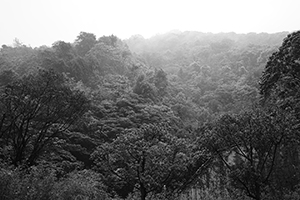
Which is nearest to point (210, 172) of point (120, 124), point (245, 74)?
point (120, 124)

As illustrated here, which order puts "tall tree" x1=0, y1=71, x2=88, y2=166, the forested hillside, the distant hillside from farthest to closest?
the distant hillside
"tall tree" x1=0, y1=71, x2=88, y2=166
the forested hillside

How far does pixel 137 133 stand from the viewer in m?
15.9

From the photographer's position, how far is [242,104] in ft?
122

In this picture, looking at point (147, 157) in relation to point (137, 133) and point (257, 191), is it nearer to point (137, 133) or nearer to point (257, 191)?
point (137, 133)

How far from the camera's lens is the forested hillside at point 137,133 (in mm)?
14352

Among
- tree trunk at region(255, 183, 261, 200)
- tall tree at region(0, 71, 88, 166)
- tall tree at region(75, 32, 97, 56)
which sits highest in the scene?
tall tree at region(75, 32, 97, 56)

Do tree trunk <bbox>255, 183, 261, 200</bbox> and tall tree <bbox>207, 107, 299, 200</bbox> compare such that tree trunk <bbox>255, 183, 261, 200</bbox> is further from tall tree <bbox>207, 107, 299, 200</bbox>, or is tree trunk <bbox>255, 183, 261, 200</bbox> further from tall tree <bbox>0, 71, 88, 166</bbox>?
tall tree <bbox>0, 71, 88, 166</bbox>

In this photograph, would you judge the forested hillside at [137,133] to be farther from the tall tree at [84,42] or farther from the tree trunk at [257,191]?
the tall tree at [84,42]

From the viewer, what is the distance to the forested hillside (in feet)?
47.1

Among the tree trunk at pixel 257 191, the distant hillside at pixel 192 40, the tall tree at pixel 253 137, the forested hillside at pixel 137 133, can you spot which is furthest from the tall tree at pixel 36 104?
the distant hillside at pixel 192 40

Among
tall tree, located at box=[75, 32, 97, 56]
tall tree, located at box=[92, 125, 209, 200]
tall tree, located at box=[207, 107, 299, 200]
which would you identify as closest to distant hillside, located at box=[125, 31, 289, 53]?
tall tree, located at box=[75, 32, 97, 56]

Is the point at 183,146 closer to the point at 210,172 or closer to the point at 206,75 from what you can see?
the point at 210,172

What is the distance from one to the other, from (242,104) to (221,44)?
33066 mm

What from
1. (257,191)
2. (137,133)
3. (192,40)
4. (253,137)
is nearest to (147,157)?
(137,133)
